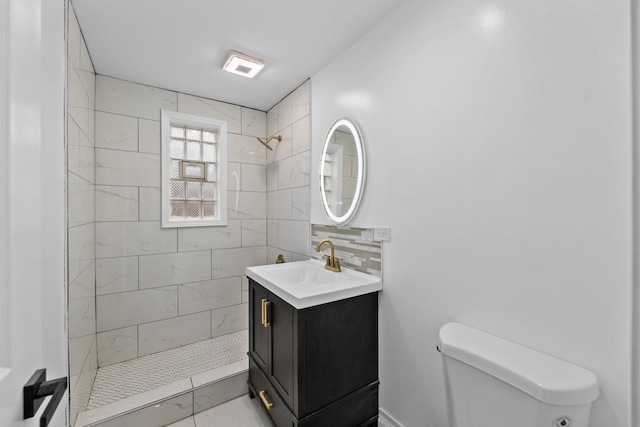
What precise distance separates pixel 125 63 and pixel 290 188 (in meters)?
1.56

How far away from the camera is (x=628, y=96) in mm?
826

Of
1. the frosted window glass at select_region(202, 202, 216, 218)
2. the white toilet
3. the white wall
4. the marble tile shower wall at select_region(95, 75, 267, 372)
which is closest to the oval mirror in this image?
the white wall

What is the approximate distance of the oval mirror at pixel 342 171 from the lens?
181 cm

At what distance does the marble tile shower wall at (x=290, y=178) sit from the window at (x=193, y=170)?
48 cm

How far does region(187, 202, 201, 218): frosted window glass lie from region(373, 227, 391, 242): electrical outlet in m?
1.82

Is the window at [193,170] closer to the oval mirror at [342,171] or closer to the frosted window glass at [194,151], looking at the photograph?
the frosted window glass at [194,151]

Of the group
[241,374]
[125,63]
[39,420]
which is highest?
[125,63]

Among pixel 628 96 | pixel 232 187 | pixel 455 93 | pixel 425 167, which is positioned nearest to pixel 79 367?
pixel 232 187

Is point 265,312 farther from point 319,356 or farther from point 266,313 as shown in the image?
point 319,356

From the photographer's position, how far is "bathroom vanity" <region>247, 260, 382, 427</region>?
139 cm

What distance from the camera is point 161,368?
2184mm

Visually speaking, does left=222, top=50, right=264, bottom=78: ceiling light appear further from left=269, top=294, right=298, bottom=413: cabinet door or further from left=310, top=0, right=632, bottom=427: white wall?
left=269, top=294, right=298, bottom=413: cabinet door

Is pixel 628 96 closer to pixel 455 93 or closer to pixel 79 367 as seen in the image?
pixel 455 93

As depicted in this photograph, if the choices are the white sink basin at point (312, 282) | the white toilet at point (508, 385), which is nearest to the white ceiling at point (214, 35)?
the white sink basin at point (312, 282)
